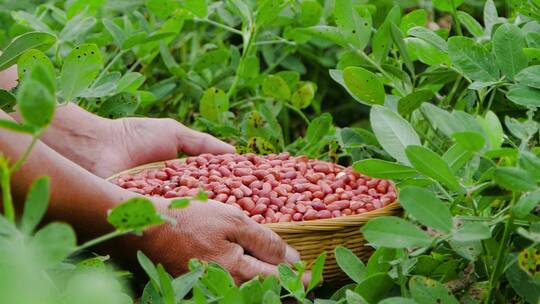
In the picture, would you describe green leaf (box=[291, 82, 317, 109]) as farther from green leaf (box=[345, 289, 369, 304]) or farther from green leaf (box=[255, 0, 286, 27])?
green leaf (box=[345, 289, 369, 304])

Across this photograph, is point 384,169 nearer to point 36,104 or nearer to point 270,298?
point 270,298

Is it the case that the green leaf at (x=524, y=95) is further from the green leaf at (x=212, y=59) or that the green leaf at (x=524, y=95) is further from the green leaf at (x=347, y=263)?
the green leaf at (x=212, y=59)

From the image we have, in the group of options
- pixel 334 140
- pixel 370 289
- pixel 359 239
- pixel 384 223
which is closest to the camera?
pixel 384 223

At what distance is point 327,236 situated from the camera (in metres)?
1.38

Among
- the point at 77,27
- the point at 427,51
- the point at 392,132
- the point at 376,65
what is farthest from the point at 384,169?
the point at 77,27

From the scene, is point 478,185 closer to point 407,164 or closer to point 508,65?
point 407,164

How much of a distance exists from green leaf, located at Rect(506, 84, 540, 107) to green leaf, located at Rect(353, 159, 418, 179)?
0.20 metres

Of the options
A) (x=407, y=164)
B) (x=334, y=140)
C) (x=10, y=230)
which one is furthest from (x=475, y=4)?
(x=10, y=230)

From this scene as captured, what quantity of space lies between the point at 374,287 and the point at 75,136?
886mm

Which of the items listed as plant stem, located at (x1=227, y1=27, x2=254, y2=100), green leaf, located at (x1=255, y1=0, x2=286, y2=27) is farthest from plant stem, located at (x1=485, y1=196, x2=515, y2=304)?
plant stem, located at (x1=227, y1=27, x2=254, y2=100)

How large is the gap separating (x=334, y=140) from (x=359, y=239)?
1.32 ft

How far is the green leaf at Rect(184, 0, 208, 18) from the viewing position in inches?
73.8

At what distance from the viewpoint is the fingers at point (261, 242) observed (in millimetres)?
1278

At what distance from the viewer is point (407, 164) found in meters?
1.15
